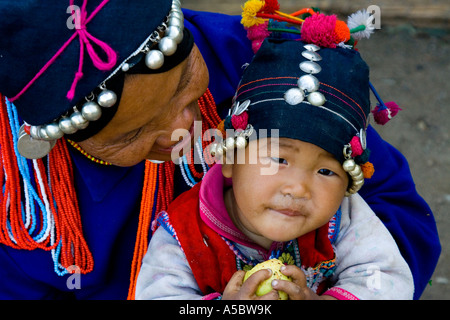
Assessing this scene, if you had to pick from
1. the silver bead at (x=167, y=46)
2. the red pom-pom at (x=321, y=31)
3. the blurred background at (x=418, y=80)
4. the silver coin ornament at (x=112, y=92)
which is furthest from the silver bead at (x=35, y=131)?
the blurred background at (x=418, y=80)

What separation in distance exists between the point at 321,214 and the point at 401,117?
8.59ft

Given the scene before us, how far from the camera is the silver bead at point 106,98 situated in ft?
4.92

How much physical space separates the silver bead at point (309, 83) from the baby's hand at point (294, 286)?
0.53m

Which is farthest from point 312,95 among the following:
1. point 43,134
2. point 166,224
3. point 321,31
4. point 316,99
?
point 43,134

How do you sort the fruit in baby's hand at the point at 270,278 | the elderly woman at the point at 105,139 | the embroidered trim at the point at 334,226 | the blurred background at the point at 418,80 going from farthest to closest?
the blurred background at the point at 418,80 → the embroidered trim at the point at 334,226 → the fruit in baby's hand at the point at 270,278 → the elderly woman at the point at 105,139

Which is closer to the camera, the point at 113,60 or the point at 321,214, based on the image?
the point at 113,60

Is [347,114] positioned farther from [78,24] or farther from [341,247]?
[78,24]

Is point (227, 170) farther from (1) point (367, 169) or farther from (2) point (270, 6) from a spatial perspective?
(2) point (270, 6)

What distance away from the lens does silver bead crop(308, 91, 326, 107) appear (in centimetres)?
172

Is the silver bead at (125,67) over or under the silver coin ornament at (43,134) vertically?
over

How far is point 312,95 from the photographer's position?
67.9 inches

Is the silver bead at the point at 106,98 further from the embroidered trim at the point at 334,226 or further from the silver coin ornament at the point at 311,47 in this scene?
the embroidered trim at the point at 334,226

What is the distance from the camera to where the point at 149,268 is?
1.90 m
